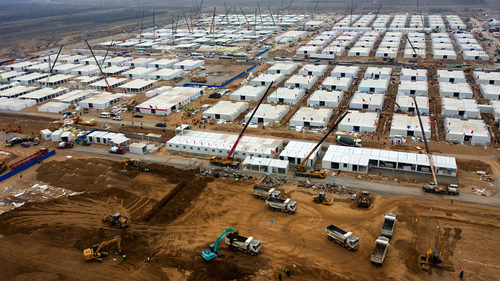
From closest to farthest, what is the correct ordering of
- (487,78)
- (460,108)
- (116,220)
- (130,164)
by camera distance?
(116,220)
(130,164)
(460,108)
(487,78)

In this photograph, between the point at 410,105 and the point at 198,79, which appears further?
the point at 198,79

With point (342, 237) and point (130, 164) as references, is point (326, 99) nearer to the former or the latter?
point (130, 164)

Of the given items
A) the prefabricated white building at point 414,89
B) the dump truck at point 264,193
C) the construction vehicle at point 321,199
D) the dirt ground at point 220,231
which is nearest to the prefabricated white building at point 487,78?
the prefabricated white building at point 414,89

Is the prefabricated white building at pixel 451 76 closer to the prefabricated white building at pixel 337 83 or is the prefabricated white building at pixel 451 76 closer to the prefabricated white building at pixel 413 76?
the prefabricated white building at pixel 413 76

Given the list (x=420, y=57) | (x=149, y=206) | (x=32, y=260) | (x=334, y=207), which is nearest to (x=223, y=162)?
(x=149, y=206)

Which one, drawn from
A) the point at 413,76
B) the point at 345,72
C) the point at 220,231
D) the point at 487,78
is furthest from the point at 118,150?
the point at 487,78

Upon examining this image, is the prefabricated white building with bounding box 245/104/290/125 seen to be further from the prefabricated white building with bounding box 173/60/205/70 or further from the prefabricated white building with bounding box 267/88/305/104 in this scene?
the prefabricated white building with bounding box 173/60/205/70

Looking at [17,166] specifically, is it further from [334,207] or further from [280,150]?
[334,207]
